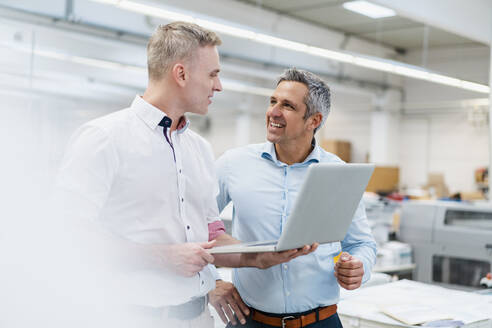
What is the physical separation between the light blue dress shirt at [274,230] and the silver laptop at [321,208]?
279 mm

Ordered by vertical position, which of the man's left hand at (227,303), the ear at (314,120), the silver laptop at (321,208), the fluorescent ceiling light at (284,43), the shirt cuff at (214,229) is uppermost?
the fluorescent ceiling light at (284,43)

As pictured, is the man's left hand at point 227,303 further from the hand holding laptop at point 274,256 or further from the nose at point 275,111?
the nose at point 275,111

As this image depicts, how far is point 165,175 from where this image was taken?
1.04m

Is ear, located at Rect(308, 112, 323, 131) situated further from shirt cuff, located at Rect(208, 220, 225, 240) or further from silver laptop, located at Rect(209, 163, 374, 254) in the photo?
shirt cuff, located at Rect(208, 220, 225, 240)

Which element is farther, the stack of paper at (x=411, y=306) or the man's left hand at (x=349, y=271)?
the stack of paper at (x=411, y=306)

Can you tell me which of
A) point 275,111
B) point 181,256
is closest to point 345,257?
point 275,111

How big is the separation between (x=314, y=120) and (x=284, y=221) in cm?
35

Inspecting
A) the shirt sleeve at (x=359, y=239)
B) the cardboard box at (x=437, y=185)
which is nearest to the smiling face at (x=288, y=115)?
the shirt sleeve at (x=359, y=239)

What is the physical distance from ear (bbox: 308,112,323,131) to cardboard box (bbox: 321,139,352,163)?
8718mm

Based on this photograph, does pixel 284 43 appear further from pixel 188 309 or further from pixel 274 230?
pixel 188 309

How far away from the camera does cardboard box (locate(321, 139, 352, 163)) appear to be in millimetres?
10438

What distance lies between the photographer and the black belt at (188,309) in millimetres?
1011

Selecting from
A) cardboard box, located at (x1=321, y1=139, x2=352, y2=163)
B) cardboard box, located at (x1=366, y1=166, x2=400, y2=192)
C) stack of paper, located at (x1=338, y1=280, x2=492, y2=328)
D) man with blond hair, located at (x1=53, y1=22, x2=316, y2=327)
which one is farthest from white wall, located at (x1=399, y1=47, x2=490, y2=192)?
man with blond hair, located at (x1=53, y1=22, x2=316, y2=327)

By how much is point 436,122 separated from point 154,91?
33.3ft
